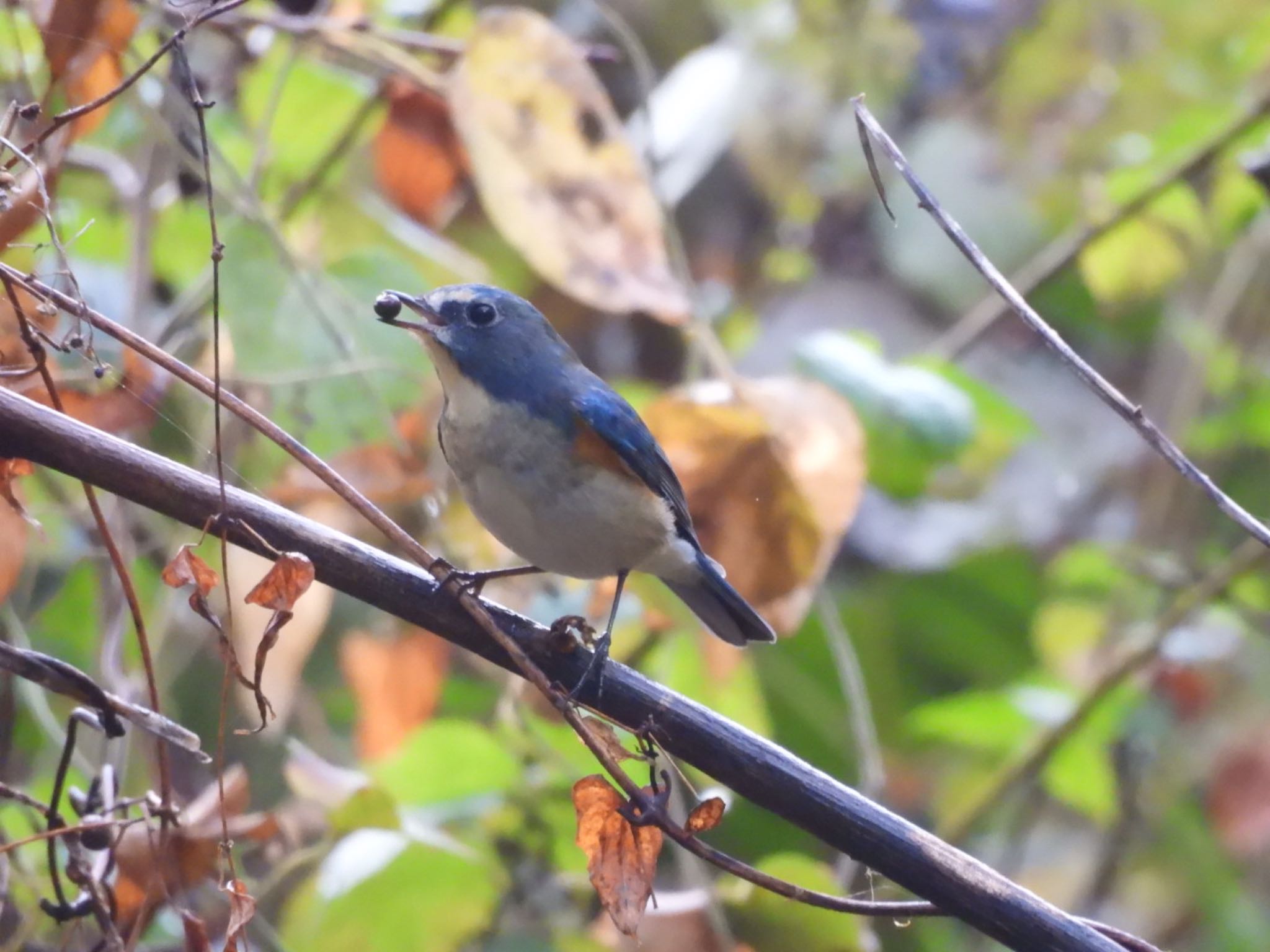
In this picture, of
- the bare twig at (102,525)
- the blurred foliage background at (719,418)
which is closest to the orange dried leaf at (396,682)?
the blurred foliage background at (719,418)

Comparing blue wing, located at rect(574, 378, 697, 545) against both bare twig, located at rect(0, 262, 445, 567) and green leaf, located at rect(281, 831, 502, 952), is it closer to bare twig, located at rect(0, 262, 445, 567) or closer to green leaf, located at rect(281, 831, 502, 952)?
green leaf, located at rect(281, 831, 502, 952)

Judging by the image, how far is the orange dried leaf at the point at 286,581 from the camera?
4.17ft

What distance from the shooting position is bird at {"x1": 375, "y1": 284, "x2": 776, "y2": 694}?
7.02 ft

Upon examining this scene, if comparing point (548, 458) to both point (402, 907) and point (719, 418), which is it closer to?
point (719, 418)

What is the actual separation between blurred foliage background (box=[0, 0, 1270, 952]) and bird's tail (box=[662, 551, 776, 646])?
0.07m

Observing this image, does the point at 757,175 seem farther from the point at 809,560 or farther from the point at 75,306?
the point at 75,306

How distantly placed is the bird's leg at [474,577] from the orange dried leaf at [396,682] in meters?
0.54

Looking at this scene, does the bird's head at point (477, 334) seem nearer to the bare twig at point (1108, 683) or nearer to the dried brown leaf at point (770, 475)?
the dried brown leaf at point (770, 475)

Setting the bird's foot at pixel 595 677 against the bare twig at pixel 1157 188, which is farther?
the bare twig at pixel 1157 188

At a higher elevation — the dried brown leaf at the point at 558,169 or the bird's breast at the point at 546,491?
the dried brown leaf at the point at 558,169

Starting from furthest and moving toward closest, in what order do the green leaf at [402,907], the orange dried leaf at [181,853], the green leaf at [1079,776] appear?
the green leaf at [1079,776] → the green leaf at [402,907] → the orange dried leaf at [181,853]

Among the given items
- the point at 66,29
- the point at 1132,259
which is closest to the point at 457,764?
the point at 66,29

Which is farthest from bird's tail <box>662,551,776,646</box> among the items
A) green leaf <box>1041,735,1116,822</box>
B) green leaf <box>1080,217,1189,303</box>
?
green leaf <box>1080,217,1189,303</box>

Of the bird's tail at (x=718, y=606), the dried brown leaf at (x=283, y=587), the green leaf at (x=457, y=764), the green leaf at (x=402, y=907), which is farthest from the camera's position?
the green leaf at (x=457, y=764)
